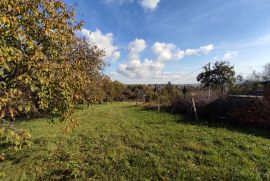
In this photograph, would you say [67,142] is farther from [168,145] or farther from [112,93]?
[112,93]

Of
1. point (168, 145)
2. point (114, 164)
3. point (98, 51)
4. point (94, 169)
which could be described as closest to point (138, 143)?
point (168, 145)

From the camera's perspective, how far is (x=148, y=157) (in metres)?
7.12

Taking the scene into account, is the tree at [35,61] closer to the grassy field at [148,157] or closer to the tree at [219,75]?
the grassy field at [148,157]

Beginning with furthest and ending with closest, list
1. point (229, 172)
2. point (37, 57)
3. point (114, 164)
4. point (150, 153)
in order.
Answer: point (150, 153) < point (114, 164) < point (229, 172) < point (37, 57)

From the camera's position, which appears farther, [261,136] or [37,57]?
[261,136]

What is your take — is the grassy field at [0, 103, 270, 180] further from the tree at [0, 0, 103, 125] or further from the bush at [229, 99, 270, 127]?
the tree at [0, 0, 103, 125]

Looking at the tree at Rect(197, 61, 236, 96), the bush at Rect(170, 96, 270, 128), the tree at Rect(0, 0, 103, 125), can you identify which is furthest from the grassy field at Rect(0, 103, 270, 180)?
the tree at Rect(197, 61, 236, 96)

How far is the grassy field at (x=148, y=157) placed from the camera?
6023 millimetres

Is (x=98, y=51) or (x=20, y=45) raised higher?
(x=98, y=51)

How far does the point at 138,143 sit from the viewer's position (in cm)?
878

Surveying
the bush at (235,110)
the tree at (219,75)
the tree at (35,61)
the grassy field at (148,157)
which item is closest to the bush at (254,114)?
the bush at (235,110)

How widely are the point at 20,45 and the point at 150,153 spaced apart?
5.12 meters

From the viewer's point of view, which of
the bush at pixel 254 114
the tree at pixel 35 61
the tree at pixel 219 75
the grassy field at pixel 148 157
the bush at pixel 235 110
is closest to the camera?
the tree at pixel 35 61

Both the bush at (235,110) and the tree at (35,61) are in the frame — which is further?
the bush at (235,110)
